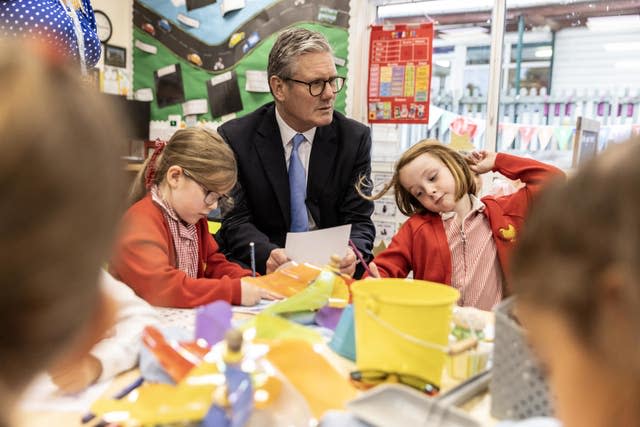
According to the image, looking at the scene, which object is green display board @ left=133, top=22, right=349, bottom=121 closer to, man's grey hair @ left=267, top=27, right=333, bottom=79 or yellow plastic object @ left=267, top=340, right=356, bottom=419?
man's grey hair @ left=267, top=27, right=333, bottom=79

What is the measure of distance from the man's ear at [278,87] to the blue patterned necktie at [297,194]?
9.0 inches

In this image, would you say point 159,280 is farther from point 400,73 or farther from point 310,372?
point 400,73

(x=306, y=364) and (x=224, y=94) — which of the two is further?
(x=224, y=94)

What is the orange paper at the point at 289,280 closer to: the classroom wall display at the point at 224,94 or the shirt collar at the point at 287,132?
the shirt collar at the point at 287,132

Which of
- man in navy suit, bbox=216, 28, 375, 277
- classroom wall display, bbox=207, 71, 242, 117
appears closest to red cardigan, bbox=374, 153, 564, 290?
man in navy suit, bbox=216, 28, 375, 277

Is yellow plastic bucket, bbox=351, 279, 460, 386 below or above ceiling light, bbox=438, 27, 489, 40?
below

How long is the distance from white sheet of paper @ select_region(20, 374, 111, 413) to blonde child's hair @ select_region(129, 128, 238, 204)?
32.5 inches

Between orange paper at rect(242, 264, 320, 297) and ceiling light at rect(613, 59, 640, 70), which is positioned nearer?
orange paper at rect(242, 264, 320, 297)

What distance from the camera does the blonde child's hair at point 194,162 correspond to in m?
1.51

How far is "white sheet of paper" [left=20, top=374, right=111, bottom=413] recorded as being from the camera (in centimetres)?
69

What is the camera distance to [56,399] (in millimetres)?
717

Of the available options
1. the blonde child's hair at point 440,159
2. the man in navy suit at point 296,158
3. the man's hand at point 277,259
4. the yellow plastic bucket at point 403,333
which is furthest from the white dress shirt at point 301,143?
the yellow plastic bucket at point 403,333

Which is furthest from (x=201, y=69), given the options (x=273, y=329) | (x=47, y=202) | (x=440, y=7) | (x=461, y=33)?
(x=47, y=202)

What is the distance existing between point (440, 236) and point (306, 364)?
1044 mm
